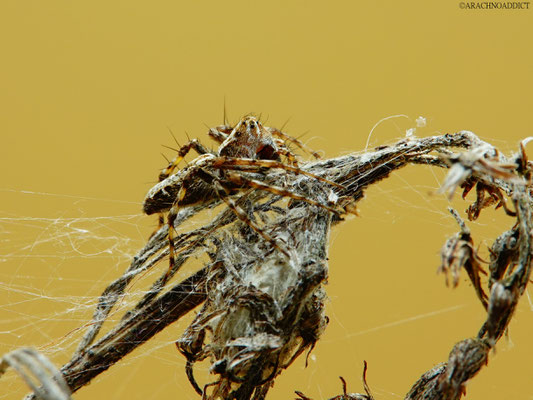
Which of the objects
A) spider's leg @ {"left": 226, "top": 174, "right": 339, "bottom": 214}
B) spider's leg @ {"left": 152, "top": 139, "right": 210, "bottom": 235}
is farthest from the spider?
spider's leg @ {"left": 152, "top": 139, "right": 210, "bottom": 235}

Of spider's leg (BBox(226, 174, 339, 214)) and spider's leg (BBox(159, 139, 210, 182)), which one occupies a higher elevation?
spider's leg (BBox(159, 139, 210, 182))

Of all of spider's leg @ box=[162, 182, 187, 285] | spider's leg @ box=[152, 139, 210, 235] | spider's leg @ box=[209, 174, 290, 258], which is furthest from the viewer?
spider's leg @ box=[152, 139, 210, 235]

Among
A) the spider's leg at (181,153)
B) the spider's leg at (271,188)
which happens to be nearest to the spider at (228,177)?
the spider's leg at (271,188)

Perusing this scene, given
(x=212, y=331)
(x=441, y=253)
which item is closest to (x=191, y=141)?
(x=212, y=331)

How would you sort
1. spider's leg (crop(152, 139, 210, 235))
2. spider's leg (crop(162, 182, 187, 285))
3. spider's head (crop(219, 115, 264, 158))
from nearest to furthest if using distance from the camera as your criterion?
spider's leg (crop(162, 182, 187, 285))
spider's head (crop(219, 115, 264, 158))
spider's leg (crop(152, 139, 210, 235))

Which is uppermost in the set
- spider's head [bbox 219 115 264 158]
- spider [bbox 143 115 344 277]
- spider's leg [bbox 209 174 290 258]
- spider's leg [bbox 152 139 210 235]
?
spider's leg [bbox 152 139 210 235]

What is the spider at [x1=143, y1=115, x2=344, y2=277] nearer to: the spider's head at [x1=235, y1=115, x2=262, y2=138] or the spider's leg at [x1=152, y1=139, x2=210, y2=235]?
the spider's head at [x1=235, y1=115, x2=262, y2=138]

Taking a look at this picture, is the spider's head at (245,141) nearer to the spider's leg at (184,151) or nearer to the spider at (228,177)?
the spider at (228,177)

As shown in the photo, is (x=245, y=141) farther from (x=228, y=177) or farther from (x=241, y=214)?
(x=241, y=214)

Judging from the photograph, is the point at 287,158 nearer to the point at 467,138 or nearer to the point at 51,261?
the point at 467,138
